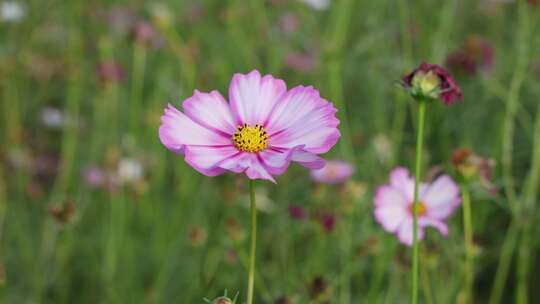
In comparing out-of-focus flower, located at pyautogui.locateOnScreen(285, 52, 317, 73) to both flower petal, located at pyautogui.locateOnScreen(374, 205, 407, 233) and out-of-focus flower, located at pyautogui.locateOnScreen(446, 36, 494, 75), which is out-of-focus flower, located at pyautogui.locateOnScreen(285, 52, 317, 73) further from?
flower petal, located at pyautogui.locateOnScreen(374, 205, 407, 233)

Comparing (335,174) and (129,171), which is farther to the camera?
(129,171)

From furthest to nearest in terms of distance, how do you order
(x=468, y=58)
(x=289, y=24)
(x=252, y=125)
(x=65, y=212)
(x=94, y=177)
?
(x=289, y=24)
(x=94, y=177)
(x=468, y=58)
(x=65, y=212)
(x=252, y=125)

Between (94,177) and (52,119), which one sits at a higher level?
(52,119)

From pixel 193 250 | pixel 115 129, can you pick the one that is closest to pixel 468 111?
pixel 193 250

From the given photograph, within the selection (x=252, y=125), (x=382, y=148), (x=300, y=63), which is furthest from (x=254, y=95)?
(x=300, y=63)

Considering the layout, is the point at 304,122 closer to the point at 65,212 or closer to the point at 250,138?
the point at 250,138

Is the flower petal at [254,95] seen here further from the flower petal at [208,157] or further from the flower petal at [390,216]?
the flower petal at [390,216]

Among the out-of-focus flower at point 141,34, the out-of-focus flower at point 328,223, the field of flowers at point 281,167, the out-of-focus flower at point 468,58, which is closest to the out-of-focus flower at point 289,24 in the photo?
the field of flowers at point 281,167
